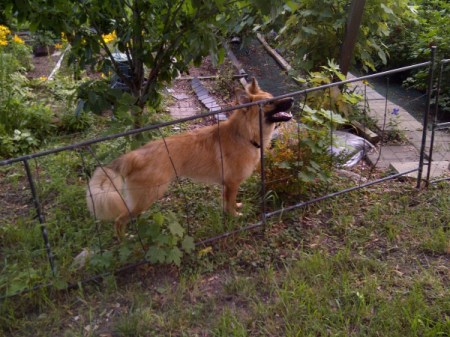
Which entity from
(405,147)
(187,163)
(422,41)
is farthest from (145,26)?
(422,41)

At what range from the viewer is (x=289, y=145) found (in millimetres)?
4113

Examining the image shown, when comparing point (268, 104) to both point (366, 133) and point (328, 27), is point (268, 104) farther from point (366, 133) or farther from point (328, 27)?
point (328, 27)

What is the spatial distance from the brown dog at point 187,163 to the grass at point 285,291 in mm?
516

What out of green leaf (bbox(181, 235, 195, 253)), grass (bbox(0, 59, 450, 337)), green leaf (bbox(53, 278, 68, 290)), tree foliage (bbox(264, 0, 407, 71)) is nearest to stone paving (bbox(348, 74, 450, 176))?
grass (bbox(0, 59, 450, 337))

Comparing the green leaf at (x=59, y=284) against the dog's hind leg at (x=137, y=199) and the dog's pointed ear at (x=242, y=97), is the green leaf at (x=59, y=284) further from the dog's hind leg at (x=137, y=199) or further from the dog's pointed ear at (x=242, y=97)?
the dog's pointed ear at (x=242, y=97)

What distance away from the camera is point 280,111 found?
11.9 feet

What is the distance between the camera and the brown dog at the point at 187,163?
3.21 m

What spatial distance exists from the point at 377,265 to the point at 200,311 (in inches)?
53.9

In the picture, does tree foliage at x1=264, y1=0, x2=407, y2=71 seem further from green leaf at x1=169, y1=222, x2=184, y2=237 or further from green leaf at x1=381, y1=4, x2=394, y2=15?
green leaf at x1=169, y1=222, x2=184, y2=237

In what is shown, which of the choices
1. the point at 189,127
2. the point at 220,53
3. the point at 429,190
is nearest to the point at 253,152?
the point at 220,53

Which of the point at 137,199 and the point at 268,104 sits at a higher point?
the point at 268,104

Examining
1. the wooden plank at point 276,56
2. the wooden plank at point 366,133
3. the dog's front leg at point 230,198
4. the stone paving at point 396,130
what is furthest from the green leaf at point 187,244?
the wooden plank at point 276,56

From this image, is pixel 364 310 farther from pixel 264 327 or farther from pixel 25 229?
pixel 25 229

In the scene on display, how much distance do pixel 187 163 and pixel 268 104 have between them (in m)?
0.82
